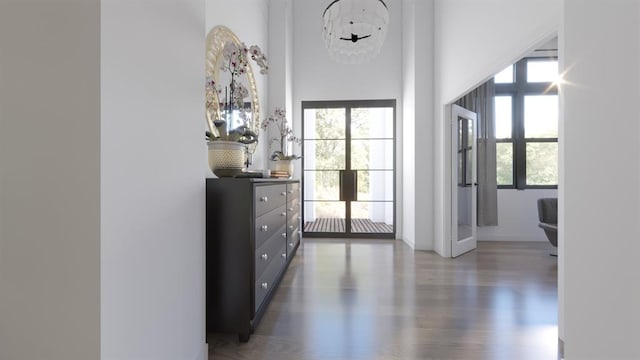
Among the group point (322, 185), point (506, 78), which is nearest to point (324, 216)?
point (322, 185)

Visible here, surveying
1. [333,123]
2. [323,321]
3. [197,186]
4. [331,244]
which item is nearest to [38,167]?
[197,186]

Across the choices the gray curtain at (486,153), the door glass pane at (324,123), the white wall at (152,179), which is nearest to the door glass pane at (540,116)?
the gray curtain at (486,153)

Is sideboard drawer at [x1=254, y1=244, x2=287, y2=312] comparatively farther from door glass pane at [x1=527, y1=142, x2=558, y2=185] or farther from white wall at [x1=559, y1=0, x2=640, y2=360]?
door glass pane at [x1=527, y1=142, x2=558, y2=185]

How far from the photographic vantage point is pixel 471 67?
9.39 feet

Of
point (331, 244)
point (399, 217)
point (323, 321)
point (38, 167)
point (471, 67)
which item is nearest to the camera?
point (38, 167)

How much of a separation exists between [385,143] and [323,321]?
3518 mm

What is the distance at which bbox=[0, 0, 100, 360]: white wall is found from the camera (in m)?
0.77

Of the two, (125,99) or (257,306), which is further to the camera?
(257,306)

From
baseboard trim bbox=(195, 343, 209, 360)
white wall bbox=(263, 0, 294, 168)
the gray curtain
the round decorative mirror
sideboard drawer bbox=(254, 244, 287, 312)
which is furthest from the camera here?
the gray curtain

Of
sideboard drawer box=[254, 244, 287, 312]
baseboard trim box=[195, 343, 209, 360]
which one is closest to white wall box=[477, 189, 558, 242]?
sideboard drawer box=[254, 244, 287, 312]

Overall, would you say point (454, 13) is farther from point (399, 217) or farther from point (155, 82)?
point (155, 82)

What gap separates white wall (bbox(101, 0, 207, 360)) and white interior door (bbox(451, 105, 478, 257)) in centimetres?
324

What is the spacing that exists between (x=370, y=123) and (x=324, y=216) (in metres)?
1.78

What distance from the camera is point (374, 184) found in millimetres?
4898
